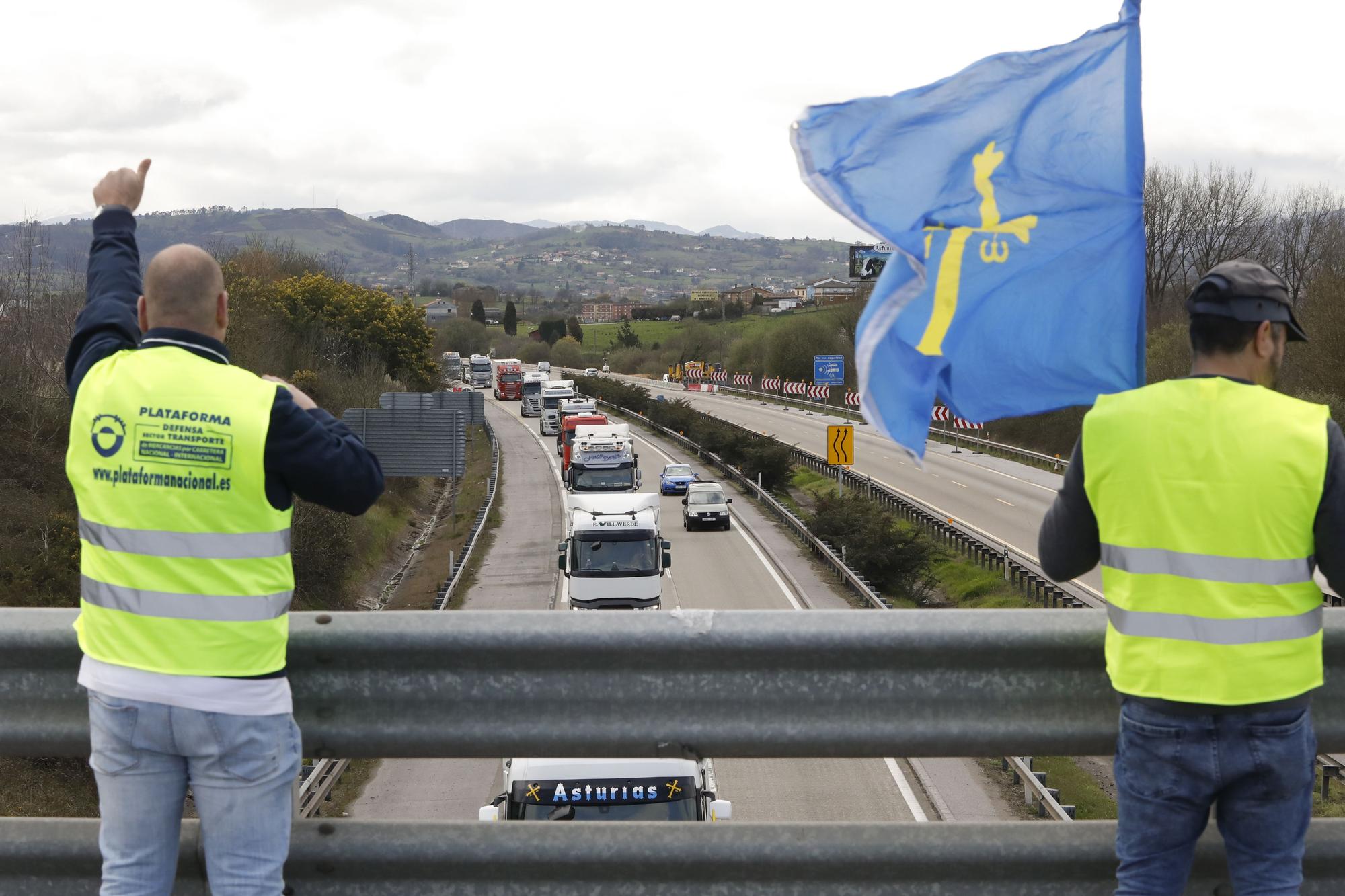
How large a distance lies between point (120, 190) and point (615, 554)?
23.4m

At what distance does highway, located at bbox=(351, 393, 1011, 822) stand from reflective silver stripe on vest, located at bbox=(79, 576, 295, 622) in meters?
1.24

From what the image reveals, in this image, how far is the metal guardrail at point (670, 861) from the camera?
3.78m

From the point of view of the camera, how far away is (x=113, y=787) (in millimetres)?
3311

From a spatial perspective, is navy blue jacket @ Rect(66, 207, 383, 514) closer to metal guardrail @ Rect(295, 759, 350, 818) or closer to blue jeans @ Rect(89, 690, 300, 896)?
blue jeans @ Rect(89, 690, 300, 896)

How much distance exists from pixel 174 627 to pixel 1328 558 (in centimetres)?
291

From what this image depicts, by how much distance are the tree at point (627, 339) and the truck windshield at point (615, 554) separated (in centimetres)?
14770

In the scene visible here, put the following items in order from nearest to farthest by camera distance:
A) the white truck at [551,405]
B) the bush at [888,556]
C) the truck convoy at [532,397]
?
the bush at [888,556] → the white truck at [551,405] → the truck convoy at [532,397]

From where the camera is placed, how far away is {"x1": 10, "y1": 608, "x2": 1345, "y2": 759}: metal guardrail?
3.69m

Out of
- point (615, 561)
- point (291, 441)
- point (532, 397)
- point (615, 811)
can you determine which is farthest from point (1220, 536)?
point (532, 397)

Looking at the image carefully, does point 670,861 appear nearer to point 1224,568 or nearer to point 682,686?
point 682,686

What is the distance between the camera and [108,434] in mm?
3320

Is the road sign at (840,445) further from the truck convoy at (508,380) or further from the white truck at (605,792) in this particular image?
the truck convoy at (508,380)

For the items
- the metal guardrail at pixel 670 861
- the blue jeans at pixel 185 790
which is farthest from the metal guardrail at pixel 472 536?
the blue jeans at pixel 185 790

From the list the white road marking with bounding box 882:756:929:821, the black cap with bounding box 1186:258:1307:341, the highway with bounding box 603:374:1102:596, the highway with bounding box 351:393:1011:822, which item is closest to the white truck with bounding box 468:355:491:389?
the highway with bounding box 603:374:1102:596
